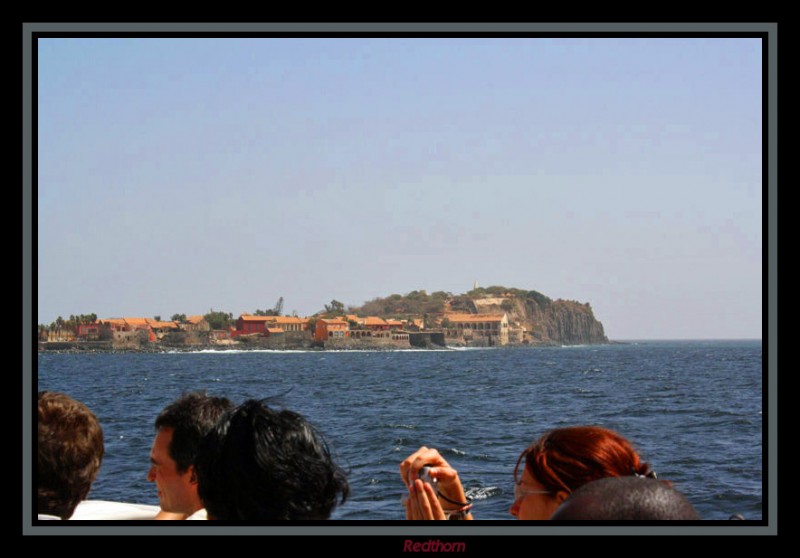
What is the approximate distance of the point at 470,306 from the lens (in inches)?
6526

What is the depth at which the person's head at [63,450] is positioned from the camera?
7.91 feet

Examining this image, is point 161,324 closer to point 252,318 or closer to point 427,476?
point 252,318

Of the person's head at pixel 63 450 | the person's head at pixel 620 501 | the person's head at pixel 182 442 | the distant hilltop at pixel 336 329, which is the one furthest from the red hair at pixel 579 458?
the distant hilltop at pixel 336 329

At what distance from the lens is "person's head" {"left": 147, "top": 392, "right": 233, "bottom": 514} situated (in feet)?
7.84

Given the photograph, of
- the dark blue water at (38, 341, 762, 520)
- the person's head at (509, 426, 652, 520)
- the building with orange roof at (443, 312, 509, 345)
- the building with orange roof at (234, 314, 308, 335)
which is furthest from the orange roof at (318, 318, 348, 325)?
the person's head at (509, 426, 652, 520)

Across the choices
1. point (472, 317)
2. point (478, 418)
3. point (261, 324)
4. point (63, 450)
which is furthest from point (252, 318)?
point (63, 450)

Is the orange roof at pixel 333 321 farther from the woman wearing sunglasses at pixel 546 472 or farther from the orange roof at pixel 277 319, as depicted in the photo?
the woman wearing sunglasses at pixel 546 472

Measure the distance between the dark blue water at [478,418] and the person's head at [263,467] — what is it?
0.16m

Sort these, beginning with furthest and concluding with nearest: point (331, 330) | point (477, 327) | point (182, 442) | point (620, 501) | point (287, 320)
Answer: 1. point (477, 327)
2. point (287, 320)
3. point (331, 330)
4. point (182, 442)
5. point (620, 501)

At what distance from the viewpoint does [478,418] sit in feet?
139

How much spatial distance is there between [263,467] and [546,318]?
17672cm

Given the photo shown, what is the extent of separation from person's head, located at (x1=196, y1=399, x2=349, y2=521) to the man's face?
70 centimetres
